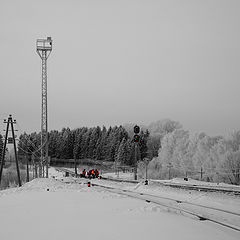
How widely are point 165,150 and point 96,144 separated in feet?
123

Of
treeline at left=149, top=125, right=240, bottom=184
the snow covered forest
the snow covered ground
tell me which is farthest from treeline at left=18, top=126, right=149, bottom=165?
the snow covered ground

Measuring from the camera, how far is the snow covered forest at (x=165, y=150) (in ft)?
166

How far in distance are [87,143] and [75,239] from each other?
113156 mm

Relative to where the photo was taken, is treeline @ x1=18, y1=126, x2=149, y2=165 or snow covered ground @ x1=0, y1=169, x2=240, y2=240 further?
treeline @ x1=18, y1=126, x2=149, y2=165

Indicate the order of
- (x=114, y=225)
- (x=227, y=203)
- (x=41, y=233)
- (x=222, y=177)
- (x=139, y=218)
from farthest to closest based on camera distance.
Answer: (x=222, y=177), (x=227, y=203), (x=139, y=218), (x=114, y=225), (x=41, y=233)

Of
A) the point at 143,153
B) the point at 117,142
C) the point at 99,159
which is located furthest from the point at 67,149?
the point at 143,153

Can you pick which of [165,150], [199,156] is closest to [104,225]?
[199,156]

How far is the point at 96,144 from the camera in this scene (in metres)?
113

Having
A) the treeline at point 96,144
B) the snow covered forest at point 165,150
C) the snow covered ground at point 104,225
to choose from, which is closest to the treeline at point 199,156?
the snow covered forest at point 165,150

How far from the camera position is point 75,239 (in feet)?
22.6

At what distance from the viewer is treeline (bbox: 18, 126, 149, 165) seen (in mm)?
92625

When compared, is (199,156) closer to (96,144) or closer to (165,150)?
(165,150)

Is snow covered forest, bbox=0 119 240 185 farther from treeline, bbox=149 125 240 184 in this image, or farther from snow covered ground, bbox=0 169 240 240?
snow covered ground, bbox=0 169 240 240

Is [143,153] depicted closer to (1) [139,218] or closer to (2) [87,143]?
(2) [87,143]
